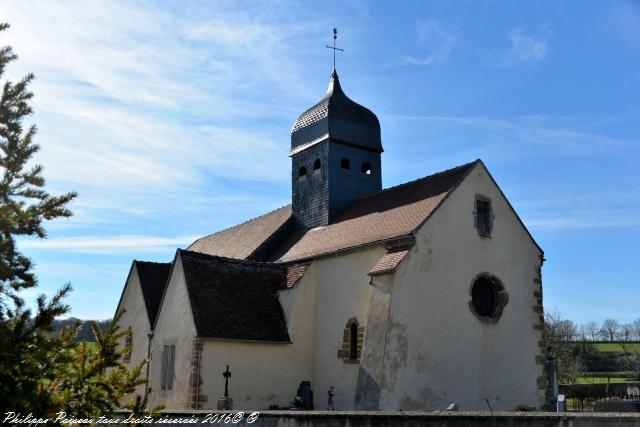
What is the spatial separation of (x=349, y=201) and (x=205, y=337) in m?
8.62

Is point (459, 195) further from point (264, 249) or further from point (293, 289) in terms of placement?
point (264, 249)

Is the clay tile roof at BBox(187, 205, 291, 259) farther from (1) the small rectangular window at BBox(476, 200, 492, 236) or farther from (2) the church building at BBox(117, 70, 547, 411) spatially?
(1) the small rectangular window at BBox(476, 200, 492, 236)

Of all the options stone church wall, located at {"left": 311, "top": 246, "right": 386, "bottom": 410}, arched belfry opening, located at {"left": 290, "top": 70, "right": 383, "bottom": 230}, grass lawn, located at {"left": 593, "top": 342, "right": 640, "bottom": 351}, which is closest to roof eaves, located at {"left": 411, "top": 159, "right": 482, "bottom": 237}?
stone church wall, located at {"left": 311, "top": 246, "right": 386, "bottom": 410}

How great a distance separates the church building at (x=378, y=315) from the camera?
1670 centimetres

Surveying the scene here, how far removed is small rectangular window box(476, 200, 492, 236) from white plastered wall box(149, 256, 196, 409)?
347 inches

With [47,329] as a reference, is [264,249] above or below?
above

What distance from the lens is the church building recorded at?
658 inches

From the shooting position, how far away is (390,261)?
17.0 meters

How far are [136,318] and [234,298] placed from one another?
4972mm

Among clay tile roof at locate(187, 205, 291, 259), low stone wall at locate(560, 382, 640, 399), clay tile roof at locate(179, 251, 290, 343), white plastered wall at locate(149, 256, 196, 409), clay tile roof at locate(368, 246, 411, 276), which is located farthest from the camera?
low stone wall at locate(560, 382, 640, 399)

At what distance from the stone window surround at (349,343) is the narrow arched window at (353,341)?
0.11ft

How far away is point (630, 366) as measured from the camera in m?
54.4

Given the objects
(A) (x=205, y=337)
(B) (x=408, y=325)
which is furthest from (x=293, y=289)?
(B) (x=408, y=325)

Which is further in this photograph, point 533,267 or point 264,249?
point 264,249
